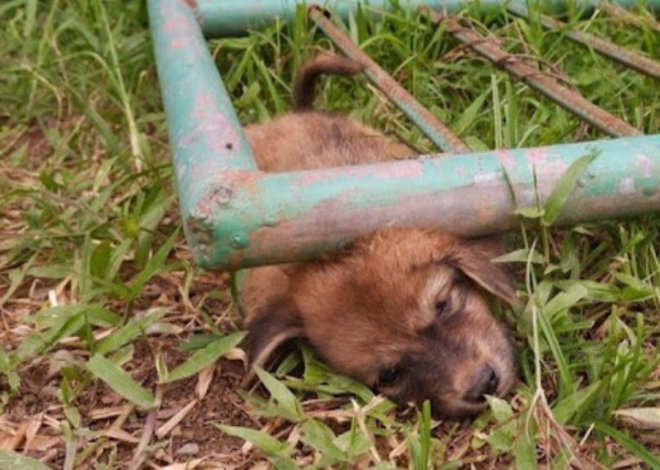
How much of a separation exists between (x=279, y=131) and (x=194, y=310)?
0.92 m

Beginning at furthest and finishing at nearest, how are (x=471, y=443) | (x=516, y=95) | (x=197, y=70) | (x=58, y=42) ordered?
(x=58, y=42)
(x=516, y=95)
(x=197, y=70)
(x=471, y=443)

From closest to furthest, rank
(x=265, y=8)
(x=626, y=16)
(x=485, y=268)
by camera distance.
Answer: (x=485, y=268) < (x=626, y=16) < (x=265, y=8)

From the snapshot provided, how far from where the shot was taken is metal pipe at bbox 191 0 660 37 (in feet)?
15.2

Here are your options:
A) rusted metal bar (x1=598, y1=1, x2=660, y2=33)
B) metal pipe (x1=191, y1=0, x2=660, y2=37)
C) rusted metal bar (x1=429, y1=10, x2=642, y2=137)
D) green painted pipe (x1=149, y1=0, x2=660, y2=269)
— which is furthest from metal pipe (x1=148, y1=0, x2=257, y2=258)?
rusted metal bar (x1=598, y1=1, x2=660, y2=33)

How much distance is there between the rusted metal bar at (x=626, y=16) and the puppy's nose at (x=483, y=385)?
6.40 feet

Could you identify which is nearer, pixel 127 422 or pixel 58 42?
pixel 127 422

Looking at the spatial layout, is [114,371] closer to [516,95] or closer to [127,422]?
[127,422]

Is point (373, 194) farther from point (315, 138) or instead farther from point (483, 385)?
point (315, 138)

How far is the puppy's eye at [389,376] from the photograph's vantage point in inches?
119

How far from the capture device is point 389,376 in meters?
3.04

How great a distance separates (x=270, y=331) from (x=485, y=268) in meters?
0.63

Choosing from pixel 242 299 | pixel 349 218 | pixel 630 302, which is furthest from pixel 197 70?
pixel 630 302

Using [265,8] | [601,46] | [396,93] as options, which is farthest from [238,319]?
[265,8]

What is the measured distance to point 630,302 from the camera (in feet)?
10.1
